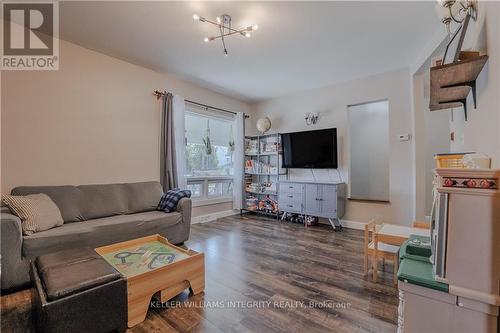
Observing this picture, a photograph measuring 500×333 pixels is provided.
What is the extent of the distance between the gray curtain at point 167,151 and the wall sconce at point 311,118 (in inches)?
101

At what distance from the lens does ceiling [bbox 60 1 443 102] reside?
88.1 inches

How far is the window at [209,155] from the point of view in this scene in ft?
14.5

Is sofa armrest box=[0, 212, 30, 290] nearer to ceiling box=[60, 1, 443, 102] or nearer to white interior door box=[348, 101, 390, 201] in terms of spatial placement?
ceiling box=[60, 1, 443, 102]

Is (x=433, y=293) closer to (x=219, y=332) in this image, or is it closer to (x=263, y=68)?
(x=219, y=332)

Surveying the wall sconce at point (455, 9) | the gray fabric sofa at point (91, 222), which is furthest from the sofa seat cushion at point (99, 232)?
the wall sconce at point (455, 9)

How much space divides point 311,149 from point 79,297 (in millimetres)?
3845

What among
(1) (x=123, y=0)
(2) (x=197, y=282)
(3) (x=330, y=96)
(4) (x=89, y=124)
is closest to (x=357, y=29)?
(3) (x=330, y=96)

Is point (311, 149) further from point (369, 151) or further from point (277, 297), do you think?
point (277, 297)

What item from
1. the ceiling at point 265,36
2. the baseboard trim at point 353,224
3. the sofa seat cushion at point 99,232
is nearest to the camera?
the sofa seat cushion at point 99,232

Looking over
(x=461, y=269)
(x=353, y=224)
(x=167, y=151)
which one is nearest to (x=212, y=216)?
(x=167, y=151)

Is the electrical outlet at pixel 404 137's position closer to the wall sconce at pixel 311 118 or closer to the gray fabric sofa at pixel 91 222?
the wall sconce at pixel 311 118

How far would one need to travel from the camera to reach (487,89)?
46.8 inches

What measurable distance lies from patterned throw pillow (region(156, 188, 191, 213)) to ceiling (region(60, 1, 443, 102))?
1936mm

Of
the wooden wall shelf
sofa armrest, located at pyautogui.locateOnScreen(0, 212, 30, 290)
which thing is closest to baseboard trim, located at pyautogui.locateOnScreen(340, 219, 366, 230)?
the wooden wall shelf
